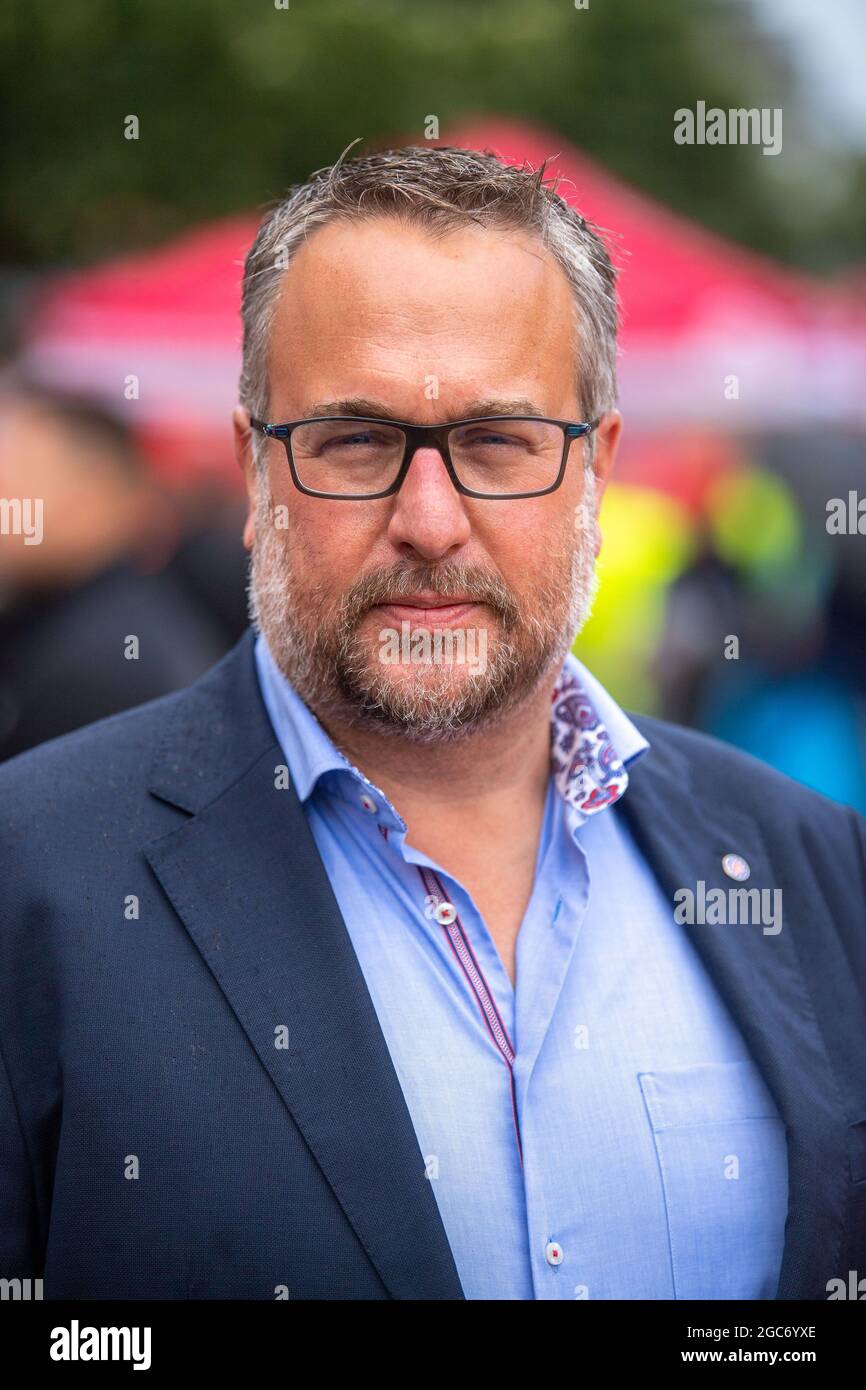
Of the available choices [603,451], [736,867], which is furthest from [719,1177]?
[603,451]

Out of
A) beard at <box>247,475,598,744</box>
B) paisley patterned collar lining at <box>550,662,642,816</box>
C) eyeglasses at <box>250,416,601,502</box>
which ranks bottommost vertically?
paisley patterned collar lining at <box>550,662,642,816</box>

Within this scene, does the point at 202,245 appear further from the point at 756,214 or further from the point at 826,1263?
the point at 756,214

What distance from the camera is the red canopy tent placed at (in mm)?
5352

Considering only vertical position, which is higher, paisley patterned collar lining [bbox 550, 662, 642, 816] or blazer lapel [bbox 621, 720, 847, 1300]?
paisley patterned collar lining [bbox 550, 662, 642, 816]

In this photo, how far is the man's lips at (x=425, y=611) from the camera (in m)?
2.01

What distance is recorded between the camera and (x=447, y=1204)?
1.88m

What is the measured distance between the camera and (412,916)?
6.73 feet

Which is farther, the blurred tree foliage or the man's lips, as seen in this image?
the blurred tree foliage

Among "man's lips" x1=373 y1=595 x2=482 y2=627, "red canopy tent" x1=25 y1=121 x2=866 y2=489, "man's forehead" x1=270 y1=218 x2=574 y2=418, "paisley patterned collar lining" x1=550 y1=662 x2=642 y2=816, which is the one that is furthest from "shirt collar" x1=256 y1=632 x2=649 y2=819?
"red canopy tent" x1=25 y1=121 x2=866 y2=489

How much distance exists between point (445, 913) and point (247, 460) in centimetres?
83

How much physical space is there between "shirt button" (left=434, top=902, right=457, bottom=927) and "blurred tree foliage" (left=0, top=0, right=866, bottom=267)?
6365mm

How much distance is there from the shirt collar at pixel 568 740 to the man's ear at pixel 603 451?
0.85ft

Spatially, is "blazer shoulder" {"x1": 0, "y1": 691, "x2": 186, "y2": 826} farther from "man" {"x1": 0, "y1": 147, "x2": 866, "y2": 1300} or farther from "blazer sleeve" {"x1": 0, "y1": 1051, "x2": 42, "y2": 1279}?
"blazer sleeve" {"x1": 0, "y1": 1051, "x2": 42, "y2": 1279}

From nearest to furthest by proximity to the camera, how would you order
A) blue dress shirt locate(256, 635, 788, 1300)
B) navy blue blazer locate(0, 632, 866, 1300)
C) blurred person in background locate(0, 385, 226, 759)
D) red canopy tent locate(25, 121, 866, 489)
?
navy blue blazer locate(0, 632, 866, 1300), blue dress shirt locate(256, 635, 788, 1300), blurred person in background locate(0, 385, 226, 759), red canopy tent locate(25, 121, 866, 489)
